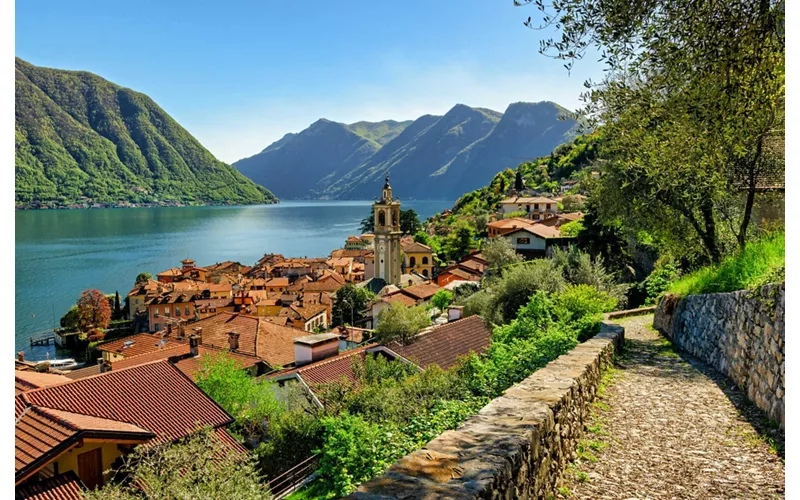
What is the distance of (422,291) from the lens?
4297cm

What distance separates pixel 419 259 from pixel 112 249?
88.1m

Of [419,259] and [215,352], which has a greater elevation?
[419,259]

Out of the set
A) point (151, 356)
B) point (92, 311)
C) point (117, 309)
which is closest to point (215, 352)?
point (151, 356)

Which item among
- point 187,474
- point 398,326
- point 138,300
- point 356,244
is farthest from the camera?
point 356,244

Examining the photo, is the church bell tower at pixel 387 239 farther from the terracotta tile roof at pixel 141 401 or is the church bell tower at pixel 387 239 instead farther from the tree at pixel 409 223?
the terracotta tile roof at pixel 141 401

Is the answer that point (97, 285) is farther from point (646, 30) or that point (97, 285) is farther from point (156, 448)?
point (646, 30)

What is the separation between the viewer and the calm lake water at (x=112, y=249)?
69.2 m

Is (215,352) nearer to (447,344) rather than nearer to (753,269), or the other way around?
(447,344)

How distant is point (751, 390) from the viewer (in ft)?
17.7

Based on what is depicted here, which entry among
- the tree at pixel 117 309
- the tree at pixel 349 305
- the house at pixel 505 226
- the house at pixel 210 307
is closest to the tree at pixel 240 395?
the tree at pixel 349 305

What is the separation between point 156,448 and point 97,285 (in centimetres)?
7692

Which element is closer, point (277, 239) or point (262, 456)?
point (262, 456)

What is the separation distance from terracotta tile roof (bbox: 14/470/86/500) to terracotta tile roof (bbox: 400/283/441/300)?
31918mm

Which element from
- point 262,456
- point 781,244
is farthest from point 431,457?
point 262,456
